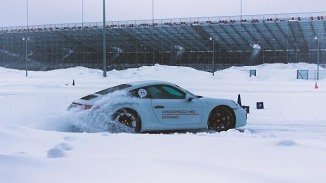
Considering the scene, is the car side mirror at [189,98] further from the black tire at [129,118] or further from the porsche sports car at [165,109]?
the black tire at [129,118]

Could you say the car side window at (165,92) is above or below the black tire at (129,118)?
above

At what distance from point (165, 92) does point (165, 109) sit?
0.47 metres

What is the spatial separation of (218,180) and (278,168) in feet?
3.09

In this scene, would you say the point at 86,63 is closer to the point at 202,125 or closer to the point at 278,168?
the point at 202,125

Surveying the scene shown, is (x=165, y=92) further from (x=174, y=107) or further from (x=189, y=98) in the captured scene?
(x=189, y=98)

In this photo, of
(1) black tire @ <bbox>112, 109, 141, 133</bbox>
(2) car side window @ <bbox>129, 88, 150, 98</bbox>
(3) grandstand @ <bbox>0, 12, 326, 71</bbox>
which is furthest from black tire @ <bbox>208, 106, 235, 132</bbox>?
(3) grandstand @ <bbox>0, 12, 326, 71</bbox>

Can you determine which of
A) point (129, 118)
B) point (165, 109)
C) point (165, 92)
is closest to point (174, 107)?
point (165, 109)

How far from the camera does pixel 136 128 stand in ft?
29.6

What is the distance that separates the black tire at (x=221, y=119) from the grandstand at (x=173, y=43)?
4492 cm

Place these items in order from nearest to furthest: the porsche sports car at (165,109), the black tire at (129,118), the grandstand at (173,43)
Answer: the black tire at (129,118) → the porsche sports car at (165,109) → the grandstand at (173,43)

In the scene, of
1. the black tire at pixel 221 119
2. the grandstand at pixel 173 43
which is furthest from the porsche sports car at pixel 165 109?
the grandstand at pixel 173 43

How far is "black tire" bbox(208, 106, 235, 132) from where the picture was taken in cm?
984

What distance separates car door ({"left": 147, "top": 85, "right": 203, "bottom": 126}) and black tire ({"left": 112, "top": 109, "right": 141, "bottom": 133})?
1.58 ft

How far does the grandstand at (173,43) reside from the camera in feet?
194
